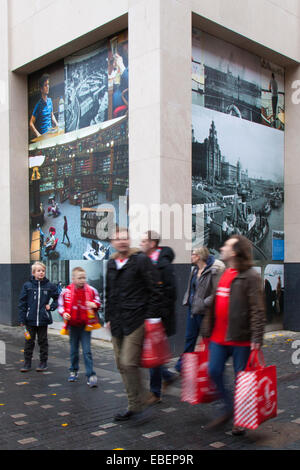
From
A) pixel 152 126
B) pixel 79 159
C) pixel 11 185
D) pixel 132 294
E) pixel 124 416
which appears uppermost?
pixel 152 126

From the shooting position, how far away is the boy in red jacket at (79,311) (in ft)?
19.7

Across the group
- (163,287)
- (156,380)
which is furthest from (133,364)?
(163,287)

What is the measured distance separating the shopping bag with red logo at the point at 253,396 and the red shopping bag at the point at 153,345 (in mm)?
924

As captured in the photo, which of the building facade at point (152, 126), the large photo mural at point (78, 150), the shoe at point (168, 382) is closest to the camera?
the shoe at point (168, 382)

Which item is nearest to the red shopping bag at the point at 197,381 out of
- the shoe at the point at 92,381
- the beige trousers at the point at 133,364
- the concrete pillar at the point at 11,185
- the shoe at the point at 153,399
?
the beige trousers at the point at 133,364

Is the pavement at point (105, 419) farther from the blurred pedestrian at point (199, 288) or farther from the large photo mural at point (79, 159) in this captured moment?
the large photo mural at point (79, 159)

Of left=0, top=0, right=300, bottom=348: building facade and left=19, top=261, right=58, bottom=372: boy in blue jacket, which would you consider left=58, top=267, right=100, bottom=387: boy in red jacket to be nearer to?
left=19, top=261, right=58, bottom=372: boy in blue jacket

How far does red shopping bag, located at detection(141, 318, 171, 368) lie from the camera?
4578mm

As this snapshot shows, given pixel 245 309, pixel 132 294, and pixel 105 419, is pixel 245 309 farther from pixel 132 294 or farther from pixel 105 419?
pixel 105 419

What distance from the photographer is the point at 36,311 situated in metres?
6.82

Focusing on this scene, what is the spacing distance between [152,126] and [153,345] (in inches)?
164

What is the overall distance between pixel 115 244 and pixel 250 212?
5.73 m

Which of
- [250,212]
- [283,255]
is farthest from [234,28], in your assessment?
[283,255]
